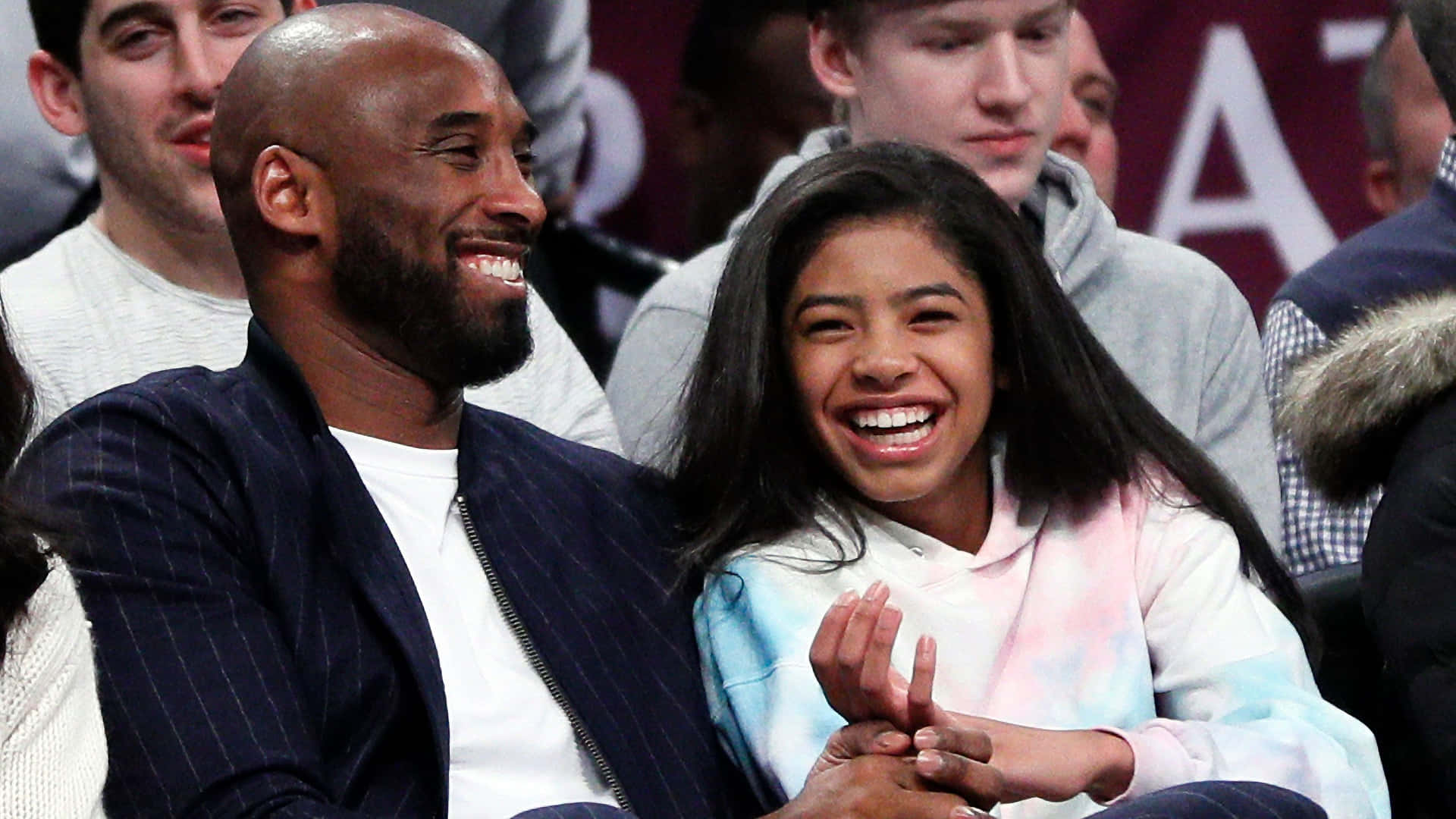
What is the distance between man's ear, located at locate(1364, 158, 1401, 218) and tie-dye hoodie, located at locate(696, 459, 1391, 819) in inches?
68.9

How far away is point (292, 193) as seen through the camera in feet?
7.75

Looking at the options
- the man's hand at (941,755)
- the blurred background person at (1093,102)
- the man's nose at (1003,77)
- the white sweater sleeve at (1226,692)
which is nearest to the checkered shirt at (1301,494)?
the man's nose at (1003,77)

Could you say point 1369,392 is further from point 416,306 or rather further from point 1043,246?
point 416,306

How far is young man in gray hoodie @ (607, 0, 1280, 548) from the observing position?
2.91 meters

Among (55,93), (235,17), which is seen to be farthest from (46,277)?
(235,17)

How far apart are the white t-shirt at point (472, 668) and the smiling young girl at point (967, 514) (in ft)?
0.58

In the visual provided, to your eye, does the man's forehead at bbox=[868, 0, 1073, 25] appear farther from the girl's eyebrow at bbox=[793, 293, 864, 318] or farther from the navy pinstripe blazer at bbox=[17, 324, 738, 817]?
the navy pinstripe blazer at bbox=[17, 324, 738, 817]

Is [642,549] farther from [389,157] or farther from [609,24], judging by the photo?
[609,24]

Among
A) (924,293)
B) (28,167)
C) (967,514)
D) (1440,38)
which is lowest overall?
(28,167)

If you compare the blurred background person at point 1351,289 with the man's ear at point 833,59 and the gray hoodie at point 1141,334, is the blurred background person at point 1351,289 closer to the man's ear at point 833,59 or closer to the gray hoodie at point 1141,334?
the gray hoodie at point 1141,334

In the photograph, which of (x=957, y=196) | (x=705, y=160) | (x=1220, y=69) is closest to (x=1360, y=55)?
(x=1220, y=69)

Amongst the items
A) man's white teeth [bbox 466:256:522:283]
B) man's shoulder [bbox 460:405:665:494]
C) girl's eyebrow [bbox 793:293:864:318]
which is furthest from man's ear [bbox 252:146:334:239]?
girl's eyebrow [bbox 793:293:864:318]

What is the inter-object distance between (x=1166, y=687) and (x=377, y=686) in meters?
0.72

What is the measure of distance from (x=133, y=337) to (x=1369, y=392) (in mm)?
1306
